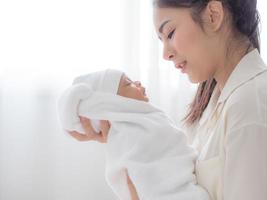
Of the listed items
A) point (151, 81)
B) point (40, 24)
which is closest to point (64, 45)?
point (40, 24)

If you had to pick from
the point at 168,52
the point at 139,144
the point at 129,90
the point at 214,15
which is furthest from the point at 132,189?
the point at 214,15

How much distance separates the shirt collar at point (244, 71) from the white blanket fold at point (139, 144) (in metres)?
0.19

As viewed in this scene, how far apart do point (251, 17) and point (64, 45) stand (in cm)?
92

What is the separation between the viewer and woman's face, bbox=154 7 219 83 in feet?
3.61

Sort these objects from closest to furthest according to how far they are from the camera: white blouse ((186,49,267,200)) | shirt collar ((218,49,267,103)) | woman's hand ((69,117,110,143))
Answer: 1. white blouse ((186,49,267,200))
2. shirt collar ((218,49,267,103))
3. woman's hand ((69,117,110,143))

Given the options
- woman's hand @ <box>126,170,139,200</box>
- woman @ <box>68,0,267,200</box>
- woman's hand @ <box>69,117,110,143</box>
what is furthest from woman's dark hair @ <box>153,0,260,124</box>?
woman's hand @ <box>126,170,139,200</box>

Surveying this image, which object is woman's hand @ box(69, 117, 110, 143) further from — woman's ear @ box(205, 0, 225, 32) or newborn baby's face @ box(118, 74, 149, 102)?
woman's ear @ box(205, 0, 225, 32)

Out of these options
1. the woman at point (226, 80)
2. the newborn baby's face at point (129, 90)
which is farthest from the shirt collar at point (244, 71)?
the newborn baby's face at point (129, 90)

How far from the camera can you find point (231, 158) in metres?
0.95

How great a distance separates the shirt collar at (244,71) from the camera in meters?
1.06

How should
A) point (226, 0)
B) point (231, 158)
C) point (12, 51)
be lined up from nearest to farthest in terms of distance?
point (231, 158) → point (226, 0) → point (12, 51)

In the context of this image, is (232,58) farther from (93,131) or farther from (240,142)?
(93,131)

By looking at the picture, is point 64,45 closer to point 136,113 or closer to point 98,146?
point 98,146

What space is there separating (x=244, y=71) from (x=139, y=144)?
0.34 metres
